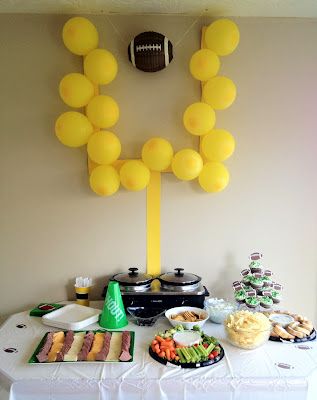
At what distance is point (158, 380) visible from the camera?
1.28m

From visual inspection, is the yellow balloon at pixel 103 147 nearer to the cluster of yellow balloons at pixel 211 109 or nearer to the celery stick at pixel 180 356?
the cluster of yellow balloons at pixel 211 109

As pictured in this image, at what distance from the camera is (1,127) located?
195 cm

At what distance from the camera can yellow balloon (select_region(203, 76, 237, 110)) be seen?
1.79 metres

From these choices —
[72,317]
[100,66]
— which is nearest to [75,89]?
[100,66]

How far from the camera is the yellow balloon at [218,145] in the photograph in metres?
1.82

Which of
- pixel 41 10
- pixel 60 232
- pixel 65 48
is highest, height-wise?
pixel 41 10

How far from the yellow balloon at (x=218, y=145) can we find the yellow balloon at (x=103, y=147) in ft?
1.43

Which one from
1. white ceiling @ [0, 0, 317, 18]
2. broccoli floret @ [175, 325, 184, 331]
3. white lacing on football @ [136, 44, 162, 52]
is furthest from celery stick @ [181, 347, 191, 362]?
white ceiling @ [0, 0, 317, 18]

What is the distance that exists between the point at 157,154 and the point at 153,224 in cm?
40

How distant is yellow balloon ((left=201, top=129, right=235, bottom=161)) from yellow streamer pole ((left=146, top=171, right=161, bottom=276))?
11.5 inches

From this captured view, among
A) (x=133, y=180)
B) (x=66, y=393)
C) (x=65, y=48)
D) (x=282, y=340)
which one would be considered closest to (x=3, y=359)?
(x=66, y=393)

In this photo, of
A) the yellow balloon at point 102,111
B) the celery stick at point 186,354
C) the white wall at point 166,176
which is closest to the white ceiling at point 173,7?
the white wall at point 166,176

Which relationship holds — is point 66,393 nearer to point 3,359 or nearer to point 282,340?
point 3,359

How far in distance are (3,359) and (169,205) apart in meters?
1.03
